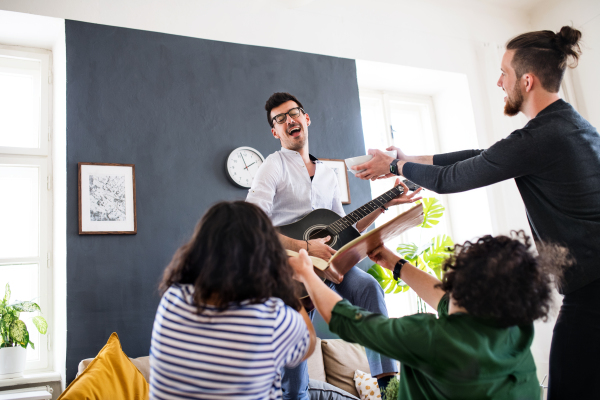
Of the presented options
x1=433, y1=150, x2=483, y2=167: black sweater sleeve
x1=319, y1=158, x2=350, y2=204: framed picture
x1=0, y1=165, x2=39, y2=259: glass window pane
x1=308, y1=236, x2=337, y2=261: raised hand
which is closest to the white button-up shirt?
x1=308, y1=236, x2=337, y2=261: raised hand

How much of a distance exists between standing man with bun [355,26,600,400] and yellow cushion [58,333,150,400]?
1.64m

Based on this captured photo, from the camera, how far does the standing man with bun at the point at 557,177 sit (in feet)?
4.71

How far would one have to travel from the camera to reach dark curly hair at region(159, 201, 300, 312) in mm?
1141

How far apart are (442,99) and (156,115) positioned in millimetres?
3131

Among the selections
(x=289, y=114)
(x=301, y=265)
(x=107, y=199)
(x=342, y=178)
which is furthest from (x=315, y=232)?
(x=342, y=178)

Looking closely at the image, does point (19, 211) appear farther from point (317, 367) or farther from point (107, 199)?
point (317, 367)

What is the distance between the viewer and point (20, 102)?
362cm

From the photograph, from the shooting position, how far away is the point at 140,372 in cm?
256

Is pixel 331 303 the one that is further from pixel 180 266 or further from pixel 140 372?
pixel 140 372

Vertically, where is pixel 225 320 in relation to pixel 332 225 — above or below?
below

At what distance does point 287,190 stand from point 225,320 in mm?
1355

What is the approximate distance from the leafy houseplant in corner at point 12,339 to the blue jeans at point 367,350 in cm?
187

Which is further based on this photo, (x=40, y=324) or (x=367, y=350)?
(x=40, y=324)

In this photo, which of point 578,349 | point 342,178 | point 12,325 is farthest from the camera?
point 342,178
